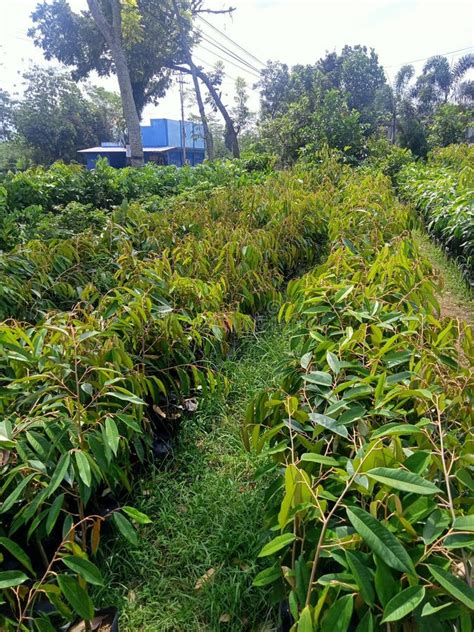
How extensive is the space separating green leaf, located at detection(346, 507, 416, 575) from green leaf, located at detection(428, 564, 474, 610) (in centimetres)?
3

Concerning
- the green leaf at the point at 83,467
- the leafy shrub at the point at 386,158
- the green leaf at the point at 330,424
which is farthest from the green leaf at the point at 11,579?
the leafy shrub at the point at 386,158

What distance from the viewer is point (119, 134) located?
36625 millimetres

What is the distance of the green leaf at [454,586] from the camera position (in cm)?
70

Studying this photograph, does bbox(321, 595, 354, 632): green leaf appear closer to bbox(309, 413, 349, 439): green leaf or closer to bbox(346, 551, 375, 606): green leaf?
bbox(346, 551, 375, 606): green leaf

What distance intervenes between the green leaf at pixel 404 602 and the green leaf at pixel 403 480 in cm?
14

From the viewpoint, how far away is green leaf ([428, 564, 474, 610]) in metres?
0.70

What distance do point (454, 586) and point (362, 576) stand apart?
141 millimetres

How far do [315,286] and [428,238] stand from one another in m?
4.97

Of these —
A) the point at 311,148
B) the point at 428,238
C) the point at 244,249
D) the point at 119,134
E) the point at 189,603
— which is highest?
the point at 119,134

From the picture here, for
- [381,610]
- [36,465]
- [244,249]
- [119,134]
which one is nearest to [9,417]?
[36,465]

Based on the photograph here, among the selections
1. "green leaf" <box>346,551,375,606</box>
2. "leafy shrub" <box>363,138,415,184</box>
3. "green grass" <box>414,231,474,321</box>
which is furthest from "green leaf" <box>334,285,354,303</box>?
"leafy shrub" <box>363,138,415,184</box>

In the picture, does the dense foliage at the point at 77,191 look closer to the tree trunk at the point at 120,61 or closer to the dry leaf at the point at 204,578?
the tree trunk at the point at 120,61

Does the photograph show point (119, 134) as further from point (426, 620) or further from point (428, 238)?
point (426, 620)

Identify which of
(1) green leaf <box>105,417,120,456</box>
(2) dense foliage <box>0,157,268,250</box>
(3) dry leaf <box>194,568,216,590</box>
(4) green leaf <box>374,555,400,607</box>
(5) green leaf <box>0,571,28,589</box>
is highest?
(2) dense foliage <box>0,157,268,250</box>
